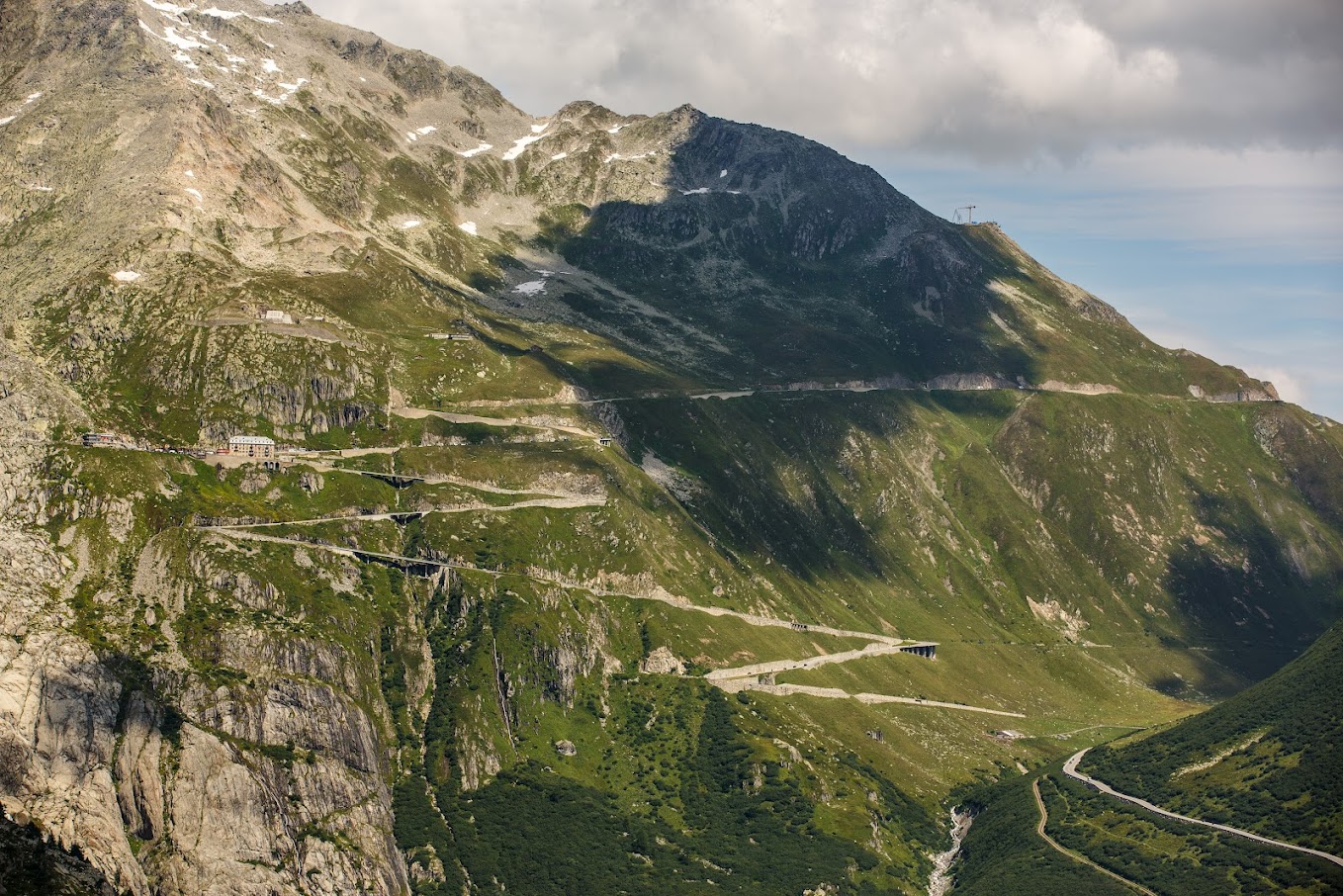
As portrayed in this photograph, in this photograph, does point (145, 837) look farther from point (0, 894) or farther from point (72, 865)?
point (0, 894)

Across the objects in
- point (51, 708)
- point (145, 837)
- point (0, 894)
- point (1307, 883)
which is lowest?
point (1307, 883)

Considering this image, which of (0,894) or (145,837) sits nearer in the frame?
(0,894)

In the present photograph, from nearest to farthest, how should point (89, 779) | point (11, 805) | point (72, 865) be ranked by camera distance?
point (72, 865) < point (11, 805) < point (89, 779)

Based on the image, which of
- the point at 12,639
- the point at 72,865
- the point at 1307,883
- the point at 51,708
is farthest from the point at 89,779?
the point at 1307,883

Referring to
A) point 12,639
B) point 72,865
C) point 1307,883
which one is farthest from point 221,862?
point 1307,883

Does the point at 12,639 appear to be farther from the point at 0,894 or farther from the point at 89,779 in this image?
the point at 0,894

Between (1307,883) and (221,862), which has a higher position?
(221,862)

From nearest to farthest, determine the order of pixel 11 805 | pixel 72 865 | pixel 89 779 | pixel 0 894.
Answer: pixel 0 894, pixel 72 865, pixel 11 805, pixel 89 779

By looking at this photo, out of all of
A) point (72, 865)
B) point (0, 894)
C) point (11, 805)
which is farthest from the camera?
point (11, 805)

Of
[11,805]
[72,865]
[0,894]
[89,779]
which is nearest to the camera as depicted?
[0,894]
